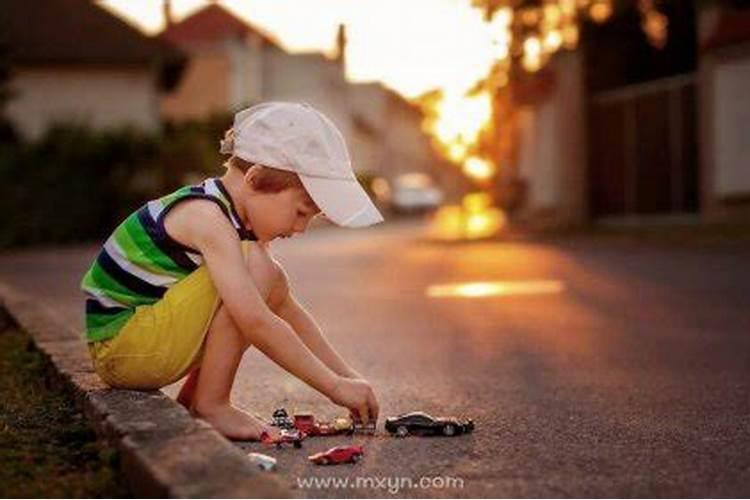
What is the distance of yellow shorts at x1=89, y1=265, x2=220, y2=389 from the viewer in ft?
13.4

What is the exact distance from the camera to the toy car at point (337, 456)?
3818 millimetres

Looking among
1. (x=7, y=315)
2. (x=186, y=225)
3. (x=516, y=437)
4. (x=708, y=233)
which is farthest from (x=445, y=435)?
(x=708, y=233)

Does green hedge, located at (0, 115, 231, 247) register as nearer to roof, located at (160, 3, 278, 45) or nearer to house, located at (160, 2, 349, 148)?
house, located at (160, 2, 349, 148)

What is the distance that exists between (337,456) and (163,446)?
0.68 meters

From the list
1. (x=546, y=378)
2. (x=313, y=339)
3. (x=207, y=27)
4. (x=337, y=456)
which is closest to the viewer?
(x=337, y=456)

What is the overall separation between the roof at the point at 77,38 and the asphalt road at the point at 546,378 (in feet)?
74.4

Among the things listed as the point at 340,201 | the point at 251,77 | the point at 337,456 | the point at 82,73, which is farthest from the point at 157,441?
the point at 251,77

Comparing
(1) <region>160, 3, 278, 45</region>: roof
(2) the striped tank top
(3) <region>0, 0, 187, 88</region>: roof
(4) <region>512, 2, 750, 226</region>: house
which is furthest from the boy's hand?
(1) <region>160, 3, 278, 45</region>: roof

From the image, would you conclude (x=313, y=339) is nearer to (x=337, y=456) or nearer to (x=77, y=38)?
(x=337, y=456)

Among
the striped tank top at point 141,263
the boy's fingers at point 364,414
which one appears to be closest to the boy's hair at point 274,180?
the striped tank top at point 141,263

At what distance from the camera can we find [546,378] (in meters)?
5.99

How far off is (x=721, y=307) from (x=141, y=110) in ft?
94.6

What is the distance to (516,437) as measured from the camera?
432 cm

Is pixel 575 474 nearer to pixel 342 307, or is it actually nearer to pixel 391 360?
pixel 391 360
